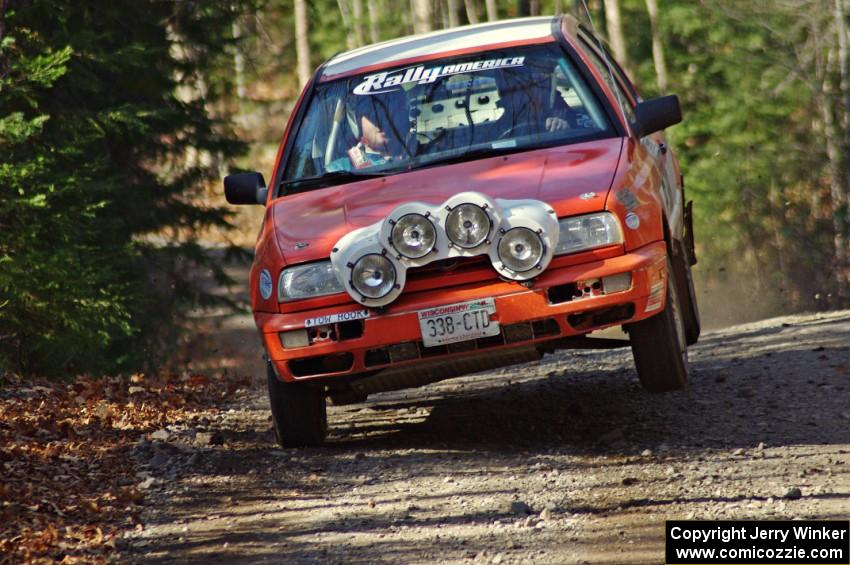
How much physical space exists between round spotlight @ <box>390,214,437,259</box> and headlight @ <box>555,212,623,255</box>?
0.60 metres

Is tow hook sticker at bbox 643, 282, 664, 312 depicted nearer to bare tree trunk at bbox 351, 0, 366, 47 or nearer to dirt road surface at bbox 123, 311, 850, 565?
dirt road surface at bbox 123, 311, 850, 565

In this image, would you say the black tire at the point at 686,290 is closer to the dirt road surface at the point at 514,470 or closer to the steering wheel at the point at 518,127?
the dirt road surface at the point at 514,470

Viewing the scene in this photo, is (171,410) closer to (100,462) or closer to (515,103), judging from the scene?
(100,462)

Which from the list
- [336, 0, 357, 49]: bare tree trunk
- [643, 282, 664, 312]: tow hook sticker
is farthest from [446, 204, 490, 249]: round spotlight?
[336, 0, 357, 49]: bare tree trunk

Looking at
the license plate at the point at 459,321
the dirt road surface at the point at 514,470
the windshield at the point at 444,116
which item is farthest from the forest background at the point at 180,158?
the dirt road surface at the point at 514,470

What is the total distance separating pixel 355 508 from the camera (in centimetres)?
546

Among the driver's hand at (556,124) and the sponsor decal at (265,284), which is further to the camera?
the driver's hand at (556,124)

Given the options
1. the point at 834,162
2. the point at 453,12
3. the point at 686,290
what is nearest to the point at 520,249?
the point at 686,290

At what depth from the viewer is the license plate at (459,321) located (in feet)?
19.4

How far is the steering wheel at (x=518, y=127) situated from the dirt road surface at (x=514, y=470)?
1.63 metres

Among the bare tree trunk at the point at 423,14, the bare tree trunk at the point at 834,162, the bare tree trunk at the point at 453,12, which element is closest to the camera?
the bare tree trunk at the point at 834,162

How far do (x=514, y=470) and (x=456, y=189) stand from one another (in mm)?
1387

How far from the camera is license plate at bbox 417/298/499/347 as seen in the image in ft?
19.4

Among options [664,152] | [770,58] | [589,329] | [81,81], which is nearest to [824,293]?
[770,58]
